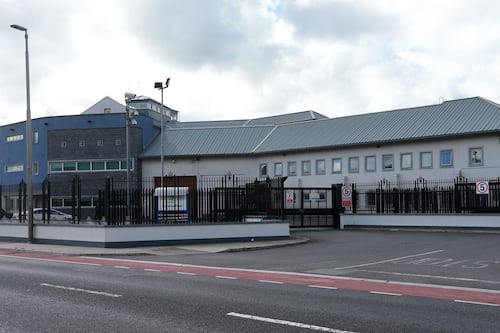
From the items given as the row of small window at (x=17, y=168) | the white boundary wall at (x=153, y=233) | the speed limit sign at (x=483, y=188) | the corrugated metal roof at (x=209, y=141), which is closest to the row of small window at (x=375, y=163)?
the corrugated metal roof at (x=209, y=141)

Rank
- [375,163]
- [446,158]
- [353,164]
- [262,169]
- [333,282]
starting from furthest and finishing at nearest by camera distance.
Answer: [262,169]
[353,164]
[375,163]
[446,158]
[333,282]

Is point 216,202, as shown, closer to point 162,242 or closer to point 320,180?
point 162,242

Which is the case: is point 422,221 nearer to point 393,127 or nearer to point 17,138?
point 393,127

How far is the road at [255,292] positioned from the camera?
7883 mm

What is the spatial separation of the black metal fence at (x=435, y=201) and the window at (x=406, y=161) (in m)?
6.45

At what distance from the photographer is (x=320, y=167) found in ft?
151

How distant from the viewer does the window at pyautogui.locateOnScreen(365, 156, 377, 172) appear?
4259cm

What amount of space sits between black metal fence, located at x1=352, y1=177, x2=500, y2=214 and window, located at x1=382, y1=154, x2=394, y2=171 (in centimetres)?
666

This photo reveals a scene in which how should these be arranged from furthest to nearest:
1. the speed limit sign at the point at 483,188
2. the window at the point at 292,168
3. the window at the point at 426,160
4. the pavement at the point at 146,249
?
the window at the point at 292,168 < the window at the point at 426,160 < the speed limit sign at the point at 483,188 < the pavement at the point at 146,249

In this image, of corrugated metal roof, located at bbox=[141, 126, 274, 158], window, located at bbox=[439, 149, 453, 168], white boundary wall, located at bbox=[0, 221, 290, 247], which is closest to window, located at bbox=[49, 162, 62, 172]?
corrugated metal roof, located at bbox=[141, 126, 274, 158]

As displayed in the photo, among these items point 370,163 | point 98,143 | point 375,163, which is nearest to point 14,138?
point 98,143

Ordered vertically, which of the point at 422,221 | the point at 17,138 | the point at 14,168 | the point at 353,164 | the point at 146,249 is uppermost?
the point at 17,138

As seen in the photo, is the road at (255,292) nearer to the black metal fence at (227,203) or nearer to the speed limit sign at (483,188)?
the black metal fence at (227,203)

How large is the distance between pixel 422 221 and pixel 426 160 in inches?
420
